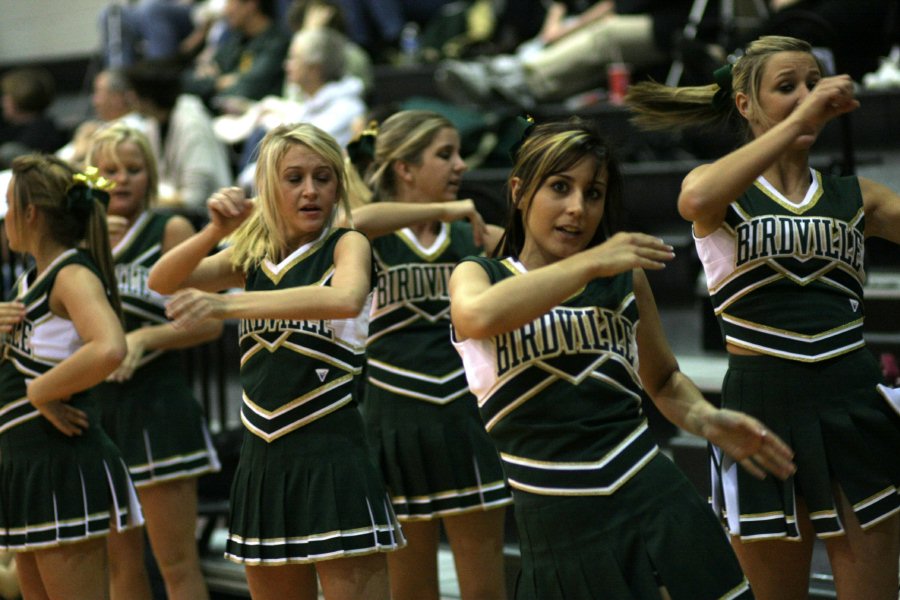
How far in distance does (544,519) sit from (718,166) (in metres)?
0.86

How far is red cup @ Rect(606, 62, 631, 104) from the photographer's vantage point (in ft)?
22.1

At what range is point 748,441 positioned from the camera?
7.76 ft

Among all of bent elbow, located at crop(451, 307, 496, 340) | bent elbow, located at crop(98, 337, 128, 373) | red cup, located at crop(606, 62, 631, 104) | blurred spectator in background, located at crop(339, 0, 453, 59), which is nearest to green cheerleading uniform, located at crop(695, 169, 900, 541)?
bent elbow, located at crop(451, 307, 496, 340)

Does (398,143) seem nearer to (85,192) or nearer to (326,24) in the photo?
(85,192)

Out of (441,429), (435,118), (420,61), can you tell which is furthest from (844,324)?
(420,61)

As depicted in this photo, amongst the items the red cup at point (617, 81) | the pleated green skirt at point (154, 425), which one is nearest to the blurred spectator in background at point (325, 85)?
the red cup at point (617, 81)

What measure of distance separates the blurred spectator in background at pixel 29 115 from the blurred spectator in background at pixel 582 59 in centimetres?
281

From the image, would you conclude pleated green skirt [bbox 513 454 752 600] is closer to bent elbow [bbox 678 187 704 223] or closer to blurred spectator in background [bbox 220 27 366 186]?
bent elbow [bbox 678 187 704 223]

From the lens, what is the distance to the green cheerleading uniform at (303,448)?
2986 millimetres

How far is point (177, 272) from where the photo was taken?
10.4ft

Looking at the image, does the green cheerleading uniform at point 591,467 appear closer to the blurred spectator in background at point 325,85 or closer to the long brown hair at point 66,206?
the long brown hair at point 66,206

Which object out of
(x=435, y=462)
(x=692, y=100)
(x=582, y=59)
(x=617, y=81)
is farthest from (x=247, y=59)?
(x=692, y=100)

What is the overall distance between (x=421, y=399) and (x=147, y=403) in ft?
3.31

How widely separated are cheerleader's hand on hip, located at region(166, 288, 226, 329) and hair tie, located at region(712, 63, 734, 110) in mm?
1320
